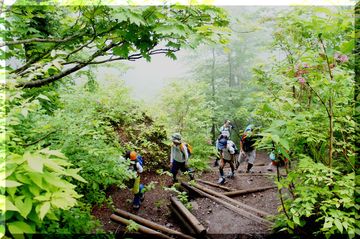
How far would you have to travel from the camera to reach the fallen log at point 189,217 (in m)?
5.51

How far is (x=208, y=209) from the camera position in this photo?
22.2ft

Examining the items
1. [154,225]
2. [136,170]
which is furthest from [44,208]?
[136,170]

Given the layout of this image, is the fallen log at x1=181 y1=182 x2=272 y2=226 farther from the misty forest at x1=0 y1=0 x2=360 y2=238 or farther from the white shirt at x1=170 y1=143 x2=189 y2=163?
the white shirt at x1=170 y1=143 x2=189 y2=163

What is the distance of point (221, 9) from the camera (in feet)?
11.3

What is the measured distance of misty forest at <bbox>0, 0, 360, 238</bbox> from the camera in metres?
2.38

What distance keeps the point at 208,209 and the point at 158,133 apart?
4.45 metres

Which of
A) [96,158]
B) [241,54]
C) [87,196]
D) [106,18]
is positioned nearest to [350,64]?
[106,18]

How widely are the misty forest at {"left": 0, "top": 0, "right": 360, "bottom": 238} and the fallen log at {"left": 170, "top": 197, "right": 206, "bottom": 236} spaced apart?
0.04m

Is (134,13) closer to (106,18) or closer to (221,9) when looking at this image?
(106,18)

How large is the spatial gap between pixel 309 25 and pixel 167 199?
605 cm

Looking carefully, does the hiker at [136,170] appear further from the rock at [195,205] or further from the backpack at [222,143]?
the backpack at [222,143]

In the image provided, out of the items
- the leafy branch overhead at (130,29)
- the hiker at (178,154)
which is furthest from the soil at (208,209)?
the leafy branch overhead at (130,29)

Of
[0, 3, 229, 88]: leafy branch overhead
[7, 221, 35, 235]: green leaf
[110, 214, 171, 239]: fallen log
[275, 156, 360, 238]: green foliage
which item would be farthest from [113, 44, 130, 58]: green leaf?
[110, 214, 171, 239]: fallen log

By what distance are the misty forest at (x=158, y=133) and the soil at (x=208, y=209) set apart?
40 millimetres
